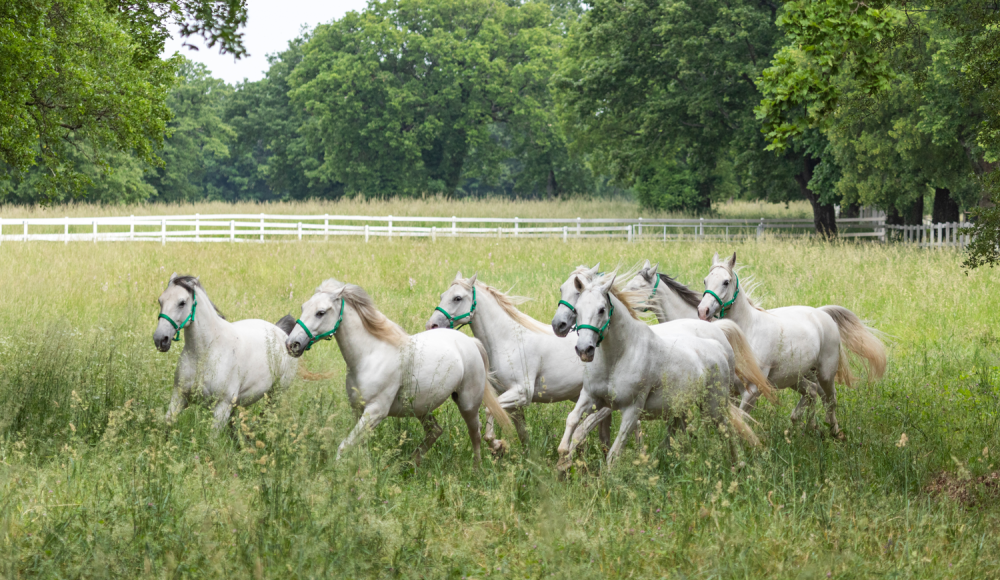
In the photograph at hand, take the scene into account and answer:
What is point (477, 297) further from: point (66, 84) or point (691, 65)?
point (691, 65)

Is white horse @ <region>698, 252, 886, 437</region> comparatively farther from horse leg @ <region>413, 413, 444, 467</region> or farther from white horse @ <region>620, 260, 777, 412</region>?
horse leg @ <region>413, 413, 444, 467</region>

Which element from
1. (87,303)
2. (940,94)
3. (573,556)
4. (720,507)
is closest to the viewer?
(573,556)

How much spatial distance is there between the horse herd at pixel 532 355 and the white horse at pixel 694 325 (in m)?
0.01

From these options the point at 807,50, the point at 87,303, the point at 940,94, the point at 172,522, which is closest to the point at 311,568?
the point at 172,522

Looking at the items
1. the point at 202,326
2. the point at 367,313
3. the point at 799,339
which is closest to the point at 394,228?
the point at 799,339

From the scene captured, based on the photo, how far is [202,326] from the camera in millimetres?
6934

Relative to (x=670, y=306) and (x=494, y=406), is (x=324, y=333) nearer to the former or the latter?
(x=494, y=406)

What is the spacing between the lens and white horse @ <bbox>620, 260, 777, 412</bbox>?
7.20m

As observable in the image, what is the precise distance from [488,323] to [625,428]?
1949 millimetres

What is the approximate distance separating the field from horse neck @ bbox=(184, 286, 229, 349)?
712mm

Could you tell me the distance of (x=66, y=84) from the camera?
33.0ft

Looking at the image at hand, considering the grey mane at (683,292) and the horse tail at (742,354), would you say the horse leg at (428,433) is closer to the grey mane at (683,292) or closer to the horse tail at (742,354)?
the horse tail at (742,354)

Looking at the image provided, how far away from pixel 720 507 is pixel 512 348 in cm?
264

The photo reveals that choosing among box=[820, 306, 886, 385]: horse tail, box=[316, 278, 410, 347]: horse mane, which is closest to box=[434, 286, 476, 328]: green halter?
box=[316, 278, 410, 347]: horse mane
